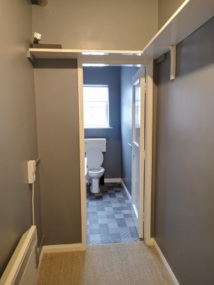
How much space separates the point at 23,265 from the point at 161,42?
1.69m

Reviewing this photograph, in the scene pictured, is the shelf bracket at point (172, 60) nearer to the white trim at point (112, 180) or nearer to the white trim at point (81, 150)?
the white trim at point (81, 150)

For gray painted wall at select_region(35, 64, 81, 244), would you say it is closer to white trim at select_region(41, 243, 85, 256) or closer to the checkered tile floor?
white trim at select_region(41, 243, 85, 256)

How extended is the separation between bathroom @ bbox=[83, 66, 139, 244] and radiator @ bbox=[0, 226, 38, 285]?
5.40 ft

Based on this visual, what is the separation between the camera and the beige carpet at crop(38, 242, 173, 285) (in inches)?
75.4

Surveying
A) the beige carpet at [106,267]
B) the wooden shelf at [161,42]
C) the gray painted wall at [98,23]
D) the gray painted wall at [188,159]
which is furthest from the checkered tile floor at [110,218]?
the gray painted wall at [98,23]

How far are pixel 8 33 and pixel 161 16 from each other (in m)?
1.39

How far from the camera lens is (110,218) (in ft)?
10.1

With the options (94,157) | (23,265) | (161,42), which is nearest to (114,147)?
(94,157)

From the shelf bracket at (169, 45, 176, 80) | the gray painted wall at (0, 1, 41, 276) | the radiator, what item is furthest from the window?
the radiator

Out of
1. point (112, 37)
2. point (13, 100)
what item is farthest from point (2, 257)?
point (112, 37)

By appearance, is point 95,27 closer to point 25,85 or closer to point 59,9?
point 59,9

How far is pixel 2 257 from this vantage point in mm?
1132

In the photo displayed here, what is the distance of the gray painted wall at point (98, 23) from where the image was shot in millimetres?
1999

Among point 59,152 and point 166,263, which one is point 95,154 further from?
point 166,263
